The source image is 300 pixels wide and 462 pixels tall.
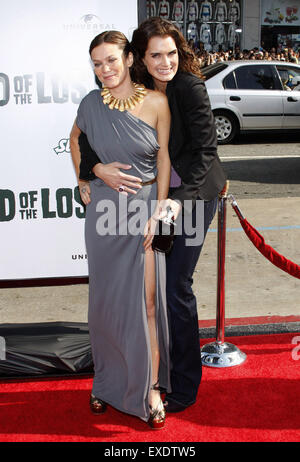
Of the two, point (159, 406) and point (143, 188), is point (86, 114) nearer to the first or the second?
point (143, 188)

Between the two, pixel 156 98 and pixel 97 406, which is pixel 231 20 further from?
pixel 97 406

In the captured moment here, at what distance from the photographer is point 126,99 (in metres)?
2.75

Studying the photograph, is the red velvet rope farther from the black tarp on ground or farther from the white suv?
the white suv

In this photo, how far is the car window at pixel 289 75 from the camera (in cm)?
1214

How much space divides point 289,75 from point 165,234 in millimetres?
10337

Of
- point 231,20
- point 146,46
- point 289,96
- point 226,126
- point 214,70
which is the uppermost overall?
point 231,20

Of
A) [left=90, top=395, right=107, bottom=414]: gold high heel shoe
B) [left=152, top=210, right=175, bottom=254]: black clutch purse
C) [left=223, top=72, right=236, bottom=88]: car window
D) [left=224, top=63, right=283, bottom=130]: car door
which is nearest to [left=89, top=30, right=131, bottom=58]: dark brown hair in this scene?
[left=152, top=210, right=175, bottom=254]: black clutch purse

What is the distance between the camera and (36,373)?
351cm

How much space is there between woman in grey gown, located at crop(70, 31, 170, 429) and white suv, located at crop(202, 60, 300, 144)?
9209mm

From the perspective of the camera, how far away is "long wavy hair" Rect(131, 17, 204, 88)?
2670mm

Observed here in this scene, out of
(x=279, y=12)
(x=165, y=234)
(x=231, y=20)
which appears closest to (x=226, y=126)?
(x=165, y=234)

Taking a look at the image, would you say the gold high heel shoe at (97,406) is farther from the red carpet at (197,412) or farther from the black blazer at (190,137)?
the black blazer at (190,137)

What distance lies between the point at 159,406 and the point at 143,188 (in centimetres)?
105

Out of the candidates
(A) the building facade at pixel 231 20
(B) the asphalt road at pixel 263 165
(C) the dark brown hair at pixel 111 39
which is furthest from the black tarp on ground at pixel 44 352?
(A) the building facade at pixel 231 20
